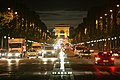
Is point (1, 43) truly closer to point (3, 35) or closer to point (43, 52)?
point (3, 35)

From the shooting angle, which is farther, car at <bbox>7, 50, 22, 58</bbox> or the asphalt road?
car at <bbox>7, 50, 22, 58</bbox>

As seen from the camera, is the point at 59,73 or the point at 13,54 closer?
the point at 59,73

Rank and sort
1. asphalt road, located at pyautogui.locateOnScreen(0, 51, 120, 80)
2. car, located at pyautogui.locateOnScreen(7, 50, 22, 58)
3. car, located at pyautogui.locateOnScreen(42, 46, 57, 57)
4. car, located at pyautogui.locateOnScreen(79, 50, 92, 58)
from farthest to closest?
car, located at pyautogui.locateOnScreen(42, 46, 57, 57)
car, located at pyautogui.locateOnScreen(79, 50, 92, 58)
car, located at pyautogui.locateOnScreen(7, 50, 22, 58)
asphalt road, located at pyautogui.locateOnScreen(0, 51, 120, 80)

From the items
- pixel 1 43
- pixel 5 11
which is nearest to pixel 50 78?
pixel 5 11

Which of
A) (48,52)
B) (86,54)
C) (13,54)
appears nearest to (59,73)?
(13,54)

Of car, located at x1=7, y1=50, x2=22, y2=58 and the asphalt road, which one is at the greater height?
car, located at x1=7, y1=50, x2=22, y2=58

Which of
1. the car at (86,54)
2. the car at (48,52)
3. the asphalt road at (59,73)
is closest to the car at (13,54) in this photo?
the car at (48,52)

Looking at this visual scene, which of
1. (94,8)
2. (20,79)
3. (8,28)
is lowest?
(20,79)

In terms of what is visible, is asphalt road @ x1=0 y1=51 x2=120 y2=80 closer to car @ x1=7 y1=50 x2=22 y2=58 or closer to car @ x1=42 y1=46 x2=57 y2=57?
car @ x1=7 y1=50 x2=22 y2=58

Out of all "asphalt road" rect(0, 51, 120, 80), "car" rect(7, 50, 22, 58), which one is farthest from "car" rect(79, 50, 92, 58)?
"asphalt road" rect(0, 51, 120, 80)

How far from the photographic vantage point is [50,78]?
2488 cm

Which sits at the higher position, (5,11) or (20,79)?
(5,11)

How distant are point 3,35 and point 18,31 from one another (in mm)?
17997

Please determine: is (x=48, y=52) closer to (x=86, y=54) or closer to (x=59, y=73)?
(x=86, y=54)
